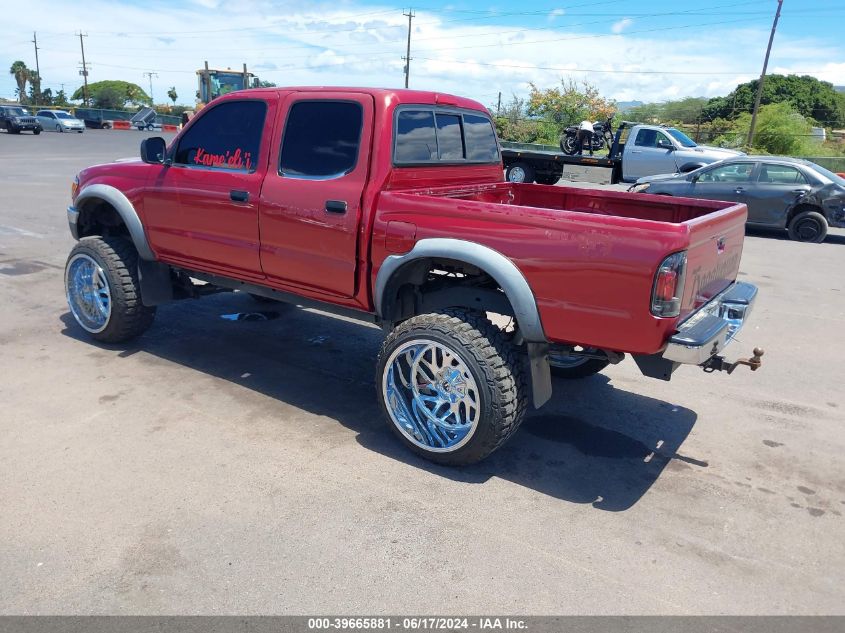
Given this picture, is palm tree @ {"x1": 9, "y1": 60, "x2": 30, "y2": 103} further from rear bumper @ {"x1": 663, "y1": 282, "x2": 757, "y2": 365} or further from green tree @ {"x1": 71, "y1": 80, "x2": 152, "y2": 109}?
rear bumper @ {"x1": 663, "y1": 282, "x2": 757, "y2": 365}

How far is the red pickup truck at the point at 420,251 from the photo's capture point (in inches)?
132

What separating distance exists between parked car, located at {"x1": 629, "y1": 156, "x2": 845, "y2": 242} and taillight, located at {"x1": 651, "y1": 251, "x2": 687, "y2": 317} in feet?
35.3

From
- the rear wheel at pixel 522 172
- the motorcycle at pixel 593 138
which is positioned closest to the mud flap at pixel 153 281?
the rear wheel at pixel 522 172

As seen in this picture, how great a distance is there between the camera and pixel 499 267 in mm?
3559

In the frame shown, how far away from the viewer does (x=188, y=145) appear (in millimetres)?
5043

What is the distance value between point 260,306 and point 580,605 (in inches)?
194

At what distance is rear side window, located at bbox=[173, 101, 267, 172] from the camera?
464 cm

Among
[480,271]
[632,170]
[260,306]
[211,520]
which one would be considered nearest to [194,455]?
[211,520]

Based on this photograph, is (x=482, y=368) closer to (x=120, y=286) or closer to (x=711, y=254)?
(x=711, y=254)

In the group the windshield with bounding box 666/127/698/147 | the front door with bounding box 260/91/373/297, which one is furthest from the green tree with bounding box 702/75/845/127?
the front door with bounding box 260/91/373/297

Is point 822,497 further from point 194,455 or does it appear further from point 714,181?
point 714,181

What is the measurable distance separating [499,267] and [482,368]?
21.4 inches

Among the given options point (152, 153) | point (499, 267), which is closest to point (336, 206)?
point (499, 267)

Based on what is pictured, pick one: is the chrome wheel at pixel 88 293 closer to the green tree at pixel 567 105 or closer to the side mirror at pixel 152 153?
the side mirror at pixel 152 153
